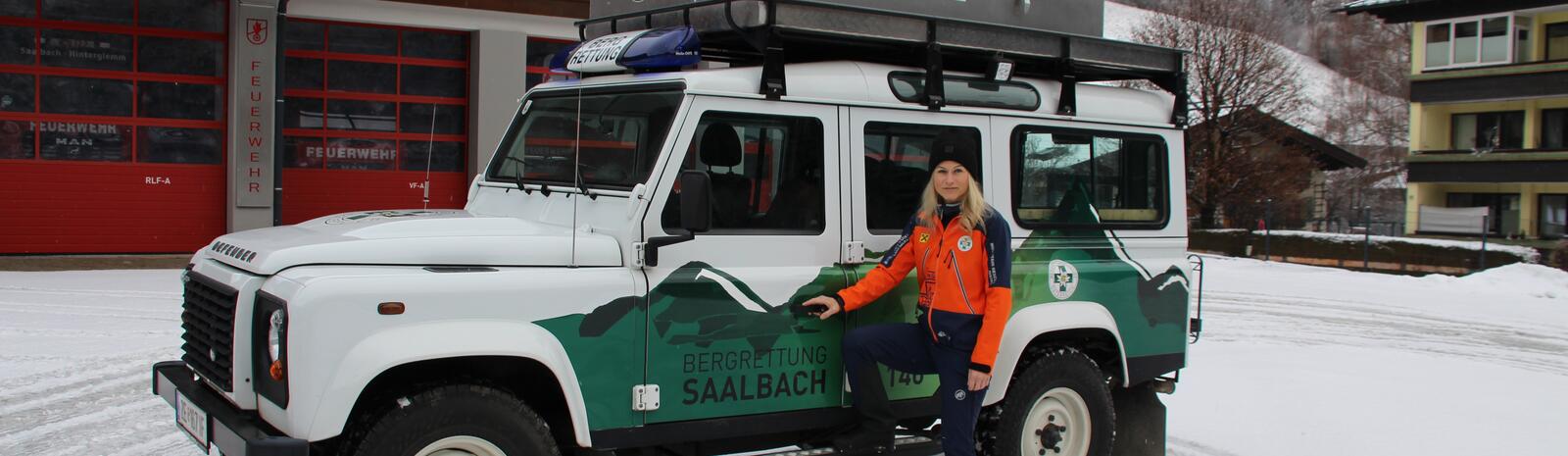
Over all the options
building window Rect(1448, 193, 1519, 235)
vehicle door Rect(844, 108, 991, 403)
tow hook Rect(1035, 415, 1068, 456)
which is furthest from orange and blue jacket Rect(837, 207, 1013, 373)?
building window Rect(1448, 193, 1519, 235)

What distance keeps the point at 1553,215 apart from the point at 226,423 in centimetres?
4140

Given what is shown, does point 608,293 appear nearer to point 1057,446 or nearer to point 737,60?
point 737,60

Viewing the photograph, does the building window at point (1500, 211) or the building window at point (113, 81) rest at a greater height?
the building window at point (113, 81)

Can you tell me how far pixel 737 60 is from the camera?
6.09 metres

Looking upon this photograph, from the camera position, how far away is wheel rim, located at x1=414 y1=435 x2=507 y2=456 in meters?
A: 4.36

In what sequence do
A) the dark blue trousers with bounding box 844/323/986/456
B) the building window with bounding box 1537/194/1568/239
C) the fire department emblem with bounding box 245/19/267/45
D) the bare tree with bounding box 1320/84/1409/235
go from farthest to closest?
the bare tree with bounding box 1320/84/1409/235 → the building window with bounding box 1537/194/1568/239 → the fire department emblem with bounding box 245/19/267/45 → the dark blue trousers with bounding box 844/323/986/456

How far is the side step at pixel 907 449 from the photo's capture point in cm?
549

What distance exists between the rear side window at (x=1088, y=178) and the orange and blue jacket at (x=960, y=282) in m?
0.76

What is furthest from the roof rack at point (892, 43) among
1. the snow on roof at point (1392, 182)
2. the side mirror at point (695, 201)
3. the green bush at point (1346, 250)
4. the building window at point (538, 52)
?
the snow on roof at point (1392, 182)

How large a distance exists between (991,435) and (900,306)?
81 cm

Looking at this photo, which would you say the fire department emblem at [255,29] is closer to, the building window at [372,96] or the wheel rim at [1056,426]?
the building window at [372,96]

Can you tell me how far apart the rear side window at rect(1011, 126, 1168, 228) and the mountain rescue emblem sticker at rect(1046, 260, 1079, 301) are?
21cm

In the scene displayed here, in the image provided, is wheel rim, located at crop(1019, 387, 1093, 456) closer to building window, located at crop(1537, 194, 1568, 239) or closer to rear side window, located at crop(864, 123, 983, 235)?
rear side window, located at crop(864, 123, 983, 235)

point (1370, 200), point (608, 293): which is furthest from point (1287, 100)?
point (608, 293)
